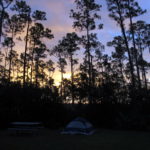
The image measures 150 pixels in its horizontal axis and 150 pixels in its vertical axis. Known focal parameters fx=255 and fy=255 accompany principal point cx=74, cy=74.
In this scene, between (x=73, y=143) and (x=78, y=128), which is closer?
(x=73, y=143)

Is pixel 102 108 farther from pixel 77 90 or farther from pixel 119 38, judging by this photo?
pixel 119 38

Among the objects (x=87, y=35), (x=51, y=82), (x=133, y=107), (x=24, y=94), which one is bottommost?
(x=133, y=107)

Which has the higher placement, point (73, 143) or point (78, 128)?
point (78, 128)


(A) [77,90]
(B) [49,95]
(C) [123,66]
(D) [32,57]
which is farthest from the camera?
(C) [123,66]

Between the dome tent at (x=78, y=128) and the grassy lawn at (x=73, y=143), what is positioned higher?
the dome tent at (x=78, y=128)

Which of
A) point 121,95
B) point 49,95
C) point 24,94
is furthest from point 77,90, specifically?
point 24,94

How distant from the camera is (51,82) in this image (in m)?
43.4

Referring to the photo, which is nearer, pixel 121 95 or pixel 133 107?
pixel 133 107

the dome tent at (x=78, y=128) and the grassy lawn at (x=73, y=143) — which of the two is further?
the dome tent at (x=78, y=128)

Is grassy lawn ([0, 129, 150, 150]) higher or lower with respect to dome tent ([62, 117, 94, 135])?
lower

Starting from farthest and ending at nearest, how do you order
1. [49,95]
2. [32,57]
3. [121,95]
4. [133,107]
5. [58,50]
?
1. [58,50]
2. [32,57]
3. [121,95]
4. [49,95]
5. [133,107]

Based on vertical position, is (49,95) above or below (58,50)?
below

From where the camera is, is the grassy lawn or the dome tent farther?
the dome tent

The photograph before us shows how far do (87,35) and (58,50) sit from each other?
1012 cm
